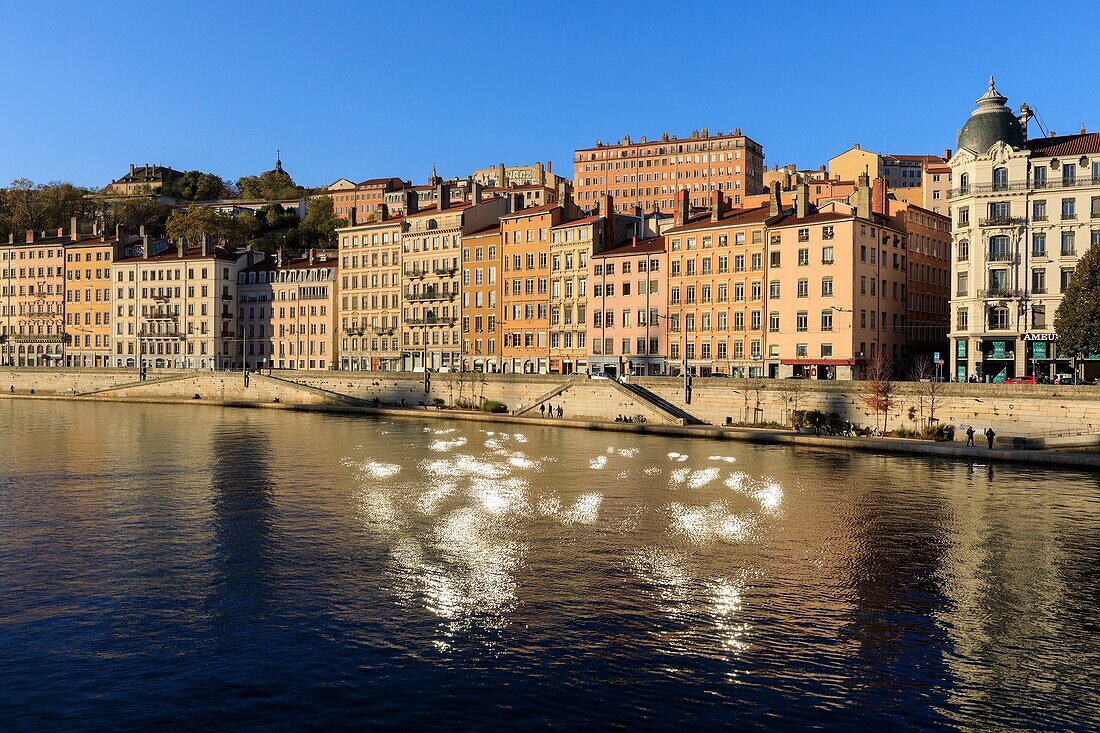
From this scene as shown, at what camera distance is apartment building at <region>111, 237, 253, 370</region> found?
13338 centimetres

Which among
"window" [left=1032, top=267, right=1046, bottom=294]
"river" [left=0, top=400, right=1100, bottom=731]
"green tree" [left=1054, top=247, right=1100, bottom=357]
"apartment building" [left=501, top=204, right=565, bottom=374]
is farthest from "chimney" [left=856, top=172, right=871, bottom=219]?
"river" [left=0, top=400, right=1100, bottom=731]

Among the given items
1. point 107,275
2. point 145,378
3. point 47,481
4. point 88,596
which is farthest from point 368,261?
point 88,596

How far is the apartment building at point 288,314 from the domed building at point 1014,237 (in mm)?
75682

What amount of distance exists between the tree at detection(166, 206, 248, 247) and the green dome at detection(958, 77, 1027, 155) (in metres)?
115

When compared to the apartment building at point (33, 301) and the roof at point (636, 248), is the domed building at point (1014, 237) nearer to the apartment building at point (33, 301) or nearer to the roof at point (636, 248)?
the roof at point (636, 248)

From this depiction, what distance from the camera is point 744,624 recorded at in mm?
25781

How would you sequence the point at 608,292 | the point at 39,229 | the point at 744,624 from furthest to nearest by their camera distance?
1. the point at 39,229
2. the point at 608,292
3. the point at 744,624

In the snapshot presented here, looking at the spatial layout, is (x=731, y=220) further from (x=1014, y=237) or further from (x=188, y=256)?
(x=188, y=256)

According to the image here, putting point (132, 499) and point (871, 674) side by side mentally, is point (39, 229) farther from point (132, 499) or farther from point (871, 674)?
point (871, 674)

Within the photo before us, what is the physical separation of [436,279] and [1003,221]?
203 feet

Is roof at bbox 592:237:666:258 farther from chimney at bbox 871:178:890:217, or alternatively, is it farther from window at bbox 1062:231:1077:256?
window at bbox 1062:231:1077:256

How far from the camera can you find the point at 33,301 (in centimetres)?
14400

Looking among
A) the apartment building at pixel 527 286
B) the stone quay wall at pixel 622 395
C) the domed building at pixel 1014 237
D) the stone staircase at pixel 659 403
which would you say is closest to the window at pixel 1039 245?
the domed building at pixel 1014 237

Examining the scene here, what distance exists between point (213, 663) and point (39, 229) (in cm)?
17335
